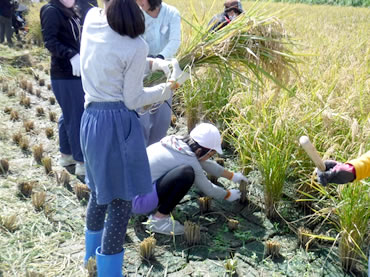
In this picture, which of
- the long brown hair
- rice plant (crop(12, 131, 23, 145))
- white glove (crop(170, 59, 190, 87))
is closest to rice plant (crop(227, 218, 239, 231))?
white glove (crop(170, 59, 190, 87))

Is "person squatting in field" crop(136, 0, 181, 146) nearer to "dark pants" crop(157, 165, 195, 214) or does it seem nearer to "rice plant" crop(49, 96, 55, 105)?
"dark pants" crop(157, 165, 195, 214)

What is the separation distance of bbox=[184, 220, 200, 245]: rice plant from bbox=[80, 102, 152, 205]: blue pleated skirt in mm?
626

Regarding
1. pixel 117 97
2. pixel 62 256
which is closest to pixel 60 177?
pixel 62 256

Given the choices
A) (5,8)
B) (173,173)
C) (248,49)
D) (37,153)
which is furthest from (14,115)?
(5,8)

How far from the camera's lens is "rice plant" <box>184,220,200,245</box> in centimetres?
243

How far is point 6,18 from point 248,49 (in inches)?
281

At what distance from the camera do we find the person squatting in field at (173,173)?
8.33 ft

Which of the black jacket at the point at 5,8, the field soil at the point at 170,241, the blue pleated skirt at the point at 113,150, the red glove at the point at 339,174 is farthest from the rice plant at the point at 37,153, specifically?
the black jacket at the point at 5,8

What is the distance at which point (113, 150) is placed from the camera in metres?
A: 1.84

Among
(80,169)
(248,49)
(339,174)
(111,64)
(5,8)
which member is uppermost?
(5,8)

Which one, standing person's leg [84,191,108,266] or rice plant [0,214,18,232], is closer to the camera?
standing person's leg [84,191,108,266]

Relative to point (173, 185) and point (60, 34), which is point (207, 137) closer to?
point (173, 185)

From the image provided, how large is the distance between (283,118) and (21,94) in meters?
3.47

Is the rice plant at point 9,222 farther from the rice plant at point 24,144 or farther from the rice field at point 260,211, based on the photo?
the rice plant at point 24,144
